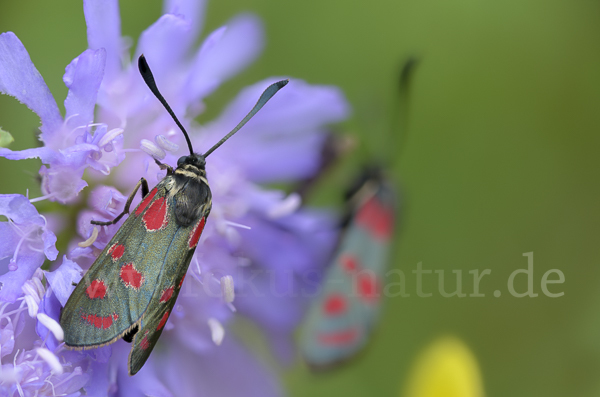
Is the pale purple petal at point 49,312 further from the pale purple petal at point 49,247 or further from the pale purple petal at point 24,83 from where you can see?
the pale purple petal at point 24,83

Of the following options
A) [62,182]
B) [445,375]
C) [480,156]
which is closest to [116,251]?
[62,182]

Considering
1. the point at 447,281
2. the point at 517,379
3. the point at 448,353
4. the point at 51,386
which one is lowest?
the point at 517,379

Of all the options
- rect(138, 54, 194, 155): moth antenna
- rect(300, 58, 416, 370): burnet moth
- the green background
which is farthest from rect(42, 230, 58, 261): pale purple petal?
the green background

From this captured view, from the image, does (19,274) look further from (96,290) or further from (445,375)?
(445,375)

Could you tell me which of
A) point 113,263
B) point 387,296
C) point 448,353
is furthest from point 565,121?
point 113,263

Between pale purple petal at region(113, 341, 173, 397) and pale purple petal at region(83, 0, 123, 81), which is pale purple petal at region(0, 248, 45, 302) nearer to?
pale purple petal at region(113, 341, 173, 397)

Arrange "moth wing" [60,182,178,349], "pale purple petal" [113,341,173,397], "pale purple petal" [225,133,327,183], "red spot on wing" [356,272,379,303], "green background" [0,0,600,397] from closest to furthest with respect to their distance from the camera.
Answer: "moth wing" [60,182,178,349], "pale purple petal" [113,341,173,397], "pale purple petal" [225,133,327,183], "red spot on wing" [356,272,379,303], "green background" [0,0,600,397]

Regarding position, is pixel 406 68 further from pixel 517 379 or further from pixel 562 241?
pixel 517 379
